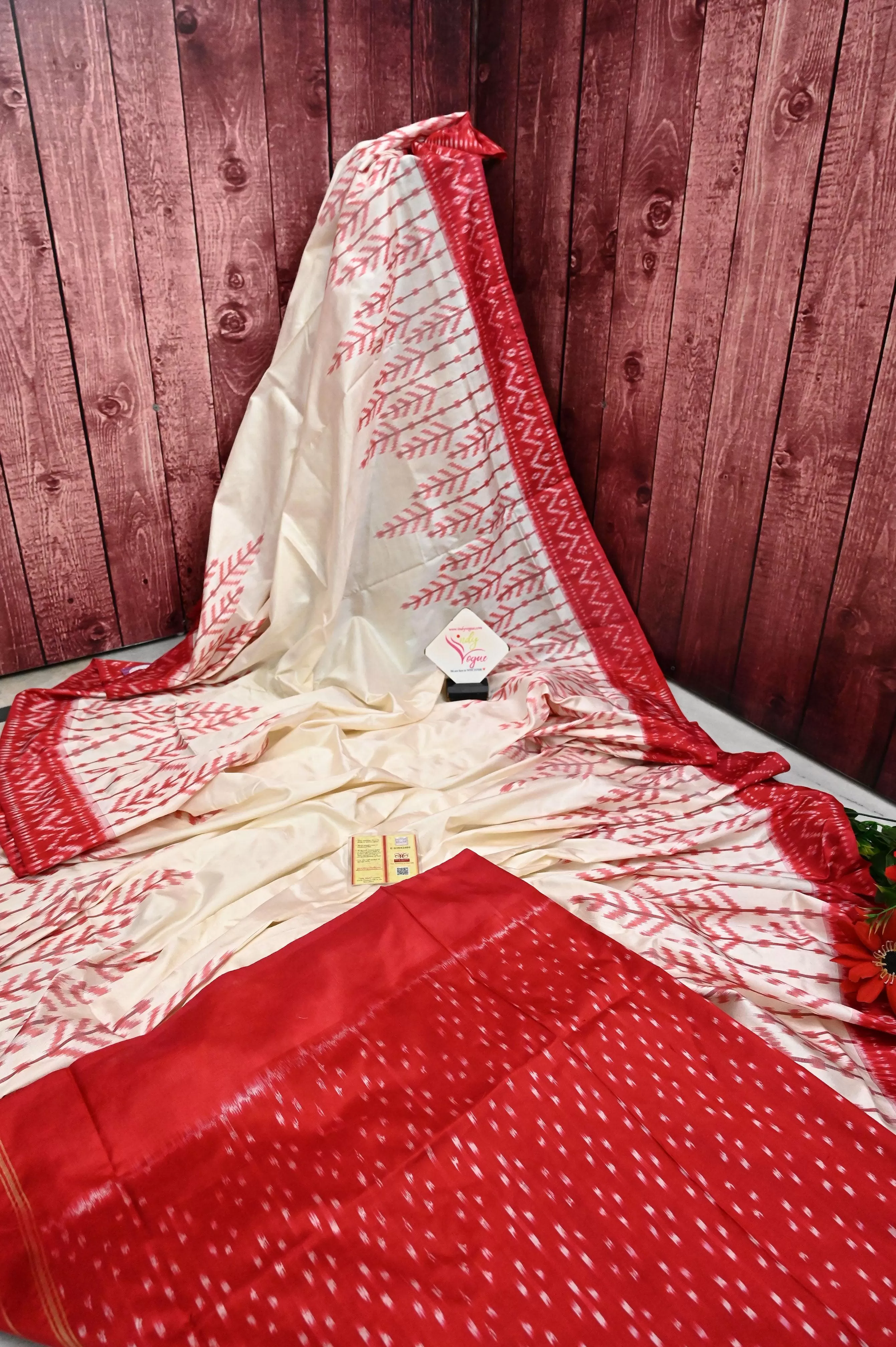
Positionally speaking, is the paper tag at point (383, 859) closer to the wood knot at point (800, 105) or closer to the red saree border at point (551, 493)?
the red saree border at point (551, 493)

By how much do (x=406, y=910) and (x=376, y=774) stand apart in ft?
1.06

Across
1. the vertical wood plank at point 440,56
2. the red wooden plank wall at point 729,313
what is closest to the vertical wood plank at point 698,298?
the red wooden plank wall at point 729,313

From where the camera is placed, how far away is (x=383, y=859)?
136 centimetres

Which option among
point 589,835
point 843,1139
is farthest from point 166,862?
point 843,1139

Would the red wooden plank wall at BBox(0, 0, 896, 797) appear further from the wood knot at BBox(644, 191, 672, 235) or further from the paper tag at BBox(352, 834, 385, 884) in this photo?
the paper tag at BBox(352, 834, 385, 884)

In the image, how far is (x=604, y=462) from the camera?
195 centimetres

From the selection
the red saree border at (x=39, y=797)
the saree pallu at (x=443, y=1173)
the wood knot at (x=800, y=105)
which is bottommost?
the saree pallu at (x=443, y=1173)

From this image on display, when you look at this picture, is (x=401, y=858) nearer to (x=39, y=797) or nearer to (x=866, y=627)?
(x=39, y=797)

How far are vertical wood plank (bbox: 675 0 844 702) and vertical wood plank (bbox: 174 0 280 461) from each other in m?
1.00

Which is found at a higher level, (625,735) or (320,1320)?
A: (625,735)

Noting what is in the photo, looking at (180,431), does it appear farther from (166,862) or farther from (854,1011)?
(854,1011)

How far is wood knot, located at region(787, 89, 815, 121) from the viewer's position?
4.42ft

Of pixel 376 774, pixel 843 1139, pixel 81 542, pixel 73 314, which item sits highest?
pixel 73 314

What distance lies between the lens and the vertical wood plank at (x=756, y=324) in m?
1.35
